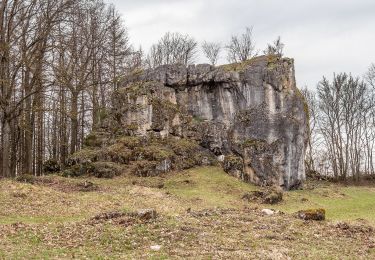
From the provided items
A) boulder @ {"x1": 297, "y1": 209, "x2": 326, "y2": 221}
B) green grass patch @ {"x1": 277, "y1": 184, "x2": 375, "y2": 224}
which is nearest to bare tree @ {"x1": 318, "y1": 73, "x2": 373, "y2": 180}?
green grass patch @ {"x1": 277, "y1": 184, "x2": 375, "y2": 224}

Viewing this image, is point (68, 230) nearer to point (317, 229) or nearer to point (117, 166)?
point (317, 229)

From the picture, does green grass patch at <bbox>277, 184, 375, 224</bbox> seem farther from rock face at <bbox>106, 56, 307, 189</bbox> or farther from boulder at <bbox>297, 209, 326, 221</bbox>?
rock face at <bbox>106, 56, 307, 189</bbox>

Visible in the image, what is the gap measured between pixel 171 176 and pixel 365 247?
20.3 metres

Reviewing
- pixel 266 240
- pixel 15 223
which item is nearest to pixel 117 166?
pixel 15 223

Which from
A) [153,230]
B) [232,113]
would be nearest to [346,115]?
[232,113]

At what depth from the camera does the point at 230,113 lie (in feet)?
127

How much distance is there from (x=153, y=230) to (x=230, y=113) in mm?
25164

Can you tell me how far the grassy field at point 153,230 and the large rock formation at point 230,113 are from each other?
9.99 m

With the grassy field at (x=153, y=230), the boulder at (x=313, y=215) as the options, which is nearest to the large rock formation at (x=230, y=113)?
the grassy field at (x=153, y=230)

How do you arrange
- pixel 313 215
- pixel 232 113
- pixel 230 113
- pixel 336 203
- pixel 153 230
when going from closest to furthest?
1. pixel 153 230
2. pixel 313 215
3. pixel 336 203
4. pixel 232 113
5. pixel 230 113

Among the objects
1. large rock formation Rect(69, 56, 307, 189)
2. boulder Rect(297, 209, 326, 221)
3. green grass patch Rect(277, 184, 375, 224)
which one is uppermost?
large rock formation Rect(69, 56, 307, 189)

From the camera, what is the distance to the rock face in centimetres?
3550

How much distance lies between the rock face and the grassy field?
10043 millimetres

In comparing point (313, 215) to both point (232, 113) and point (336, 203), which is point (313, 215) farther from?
point (232, 113)
